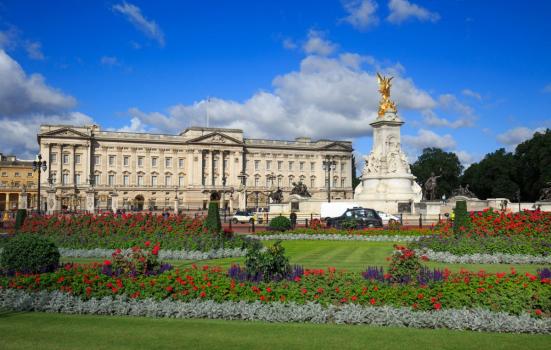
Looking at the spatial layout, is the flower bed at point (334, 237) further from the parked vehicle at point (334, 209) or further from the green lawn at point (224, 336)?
the green lawn at point (224, 336)

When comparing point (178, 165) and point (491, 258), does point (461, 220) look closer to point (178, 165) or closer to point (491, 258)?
point (491, 258)

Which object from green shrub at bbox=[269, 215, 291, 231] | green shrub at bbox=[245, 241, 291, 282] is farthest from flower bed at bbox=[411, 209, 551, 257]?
green shrub at bbox=[269, 215, 291, 231]

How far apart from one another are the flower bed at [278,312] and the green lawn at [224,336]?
236 millimetres

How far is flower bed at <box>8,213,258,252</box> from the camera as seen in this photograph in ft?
62.3

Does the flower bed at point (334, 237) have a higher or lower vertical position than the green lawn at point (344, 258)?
higher

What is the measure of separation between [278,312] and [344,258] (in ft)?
26.3

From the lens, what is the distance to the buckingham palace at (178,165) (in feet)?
314

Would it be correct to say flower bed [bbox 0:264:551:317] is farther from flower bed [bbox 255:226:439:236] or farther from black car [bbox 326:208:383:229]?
black car [bbox 326:208:383:229]

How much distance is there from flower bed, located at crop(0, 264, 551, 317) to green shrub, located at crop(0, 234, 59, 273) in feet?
1.23

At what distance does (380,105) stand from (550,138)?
43838 millimetres

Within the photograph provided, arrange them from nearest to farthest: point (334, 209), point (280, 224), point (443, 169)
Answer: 1. point (280, 224)
2. point (334, 209)
3. point (443, 169)

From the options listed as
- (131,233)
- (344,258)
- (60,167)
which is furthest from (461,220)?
(60,167)

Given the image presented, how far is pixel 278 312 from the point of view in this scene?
31.4ft

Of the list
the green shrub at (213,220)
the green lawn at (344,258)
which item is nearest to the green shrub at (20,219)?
the green lawn at (344,258)
